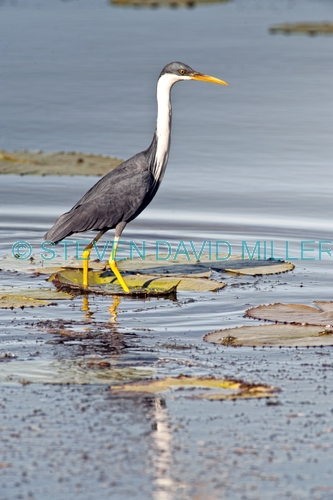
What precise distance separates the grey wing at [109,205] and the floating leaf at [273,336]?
213 centimetres

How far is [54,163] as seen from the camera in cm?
1323

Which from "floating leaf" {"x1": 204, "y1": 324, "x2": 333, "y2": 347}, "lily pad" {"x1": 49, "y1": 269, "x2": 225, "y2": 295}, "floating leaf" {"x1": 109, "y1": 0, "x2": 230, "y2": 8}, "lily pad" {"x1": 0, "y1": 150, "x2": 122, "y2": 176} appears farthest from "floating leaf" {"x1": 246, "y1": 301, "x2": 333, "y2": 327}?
"floating leaf" {"x1": 109, "y1": 0, "x2": 230, "y2": 8}

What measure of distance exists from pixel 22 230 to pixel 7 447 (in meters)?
5.51

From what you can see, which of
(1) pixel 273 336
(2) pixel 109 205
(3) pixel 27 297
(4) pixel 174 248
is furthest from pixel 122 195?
(1) pixel 273 336

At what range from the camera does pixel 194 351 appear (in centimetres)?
689

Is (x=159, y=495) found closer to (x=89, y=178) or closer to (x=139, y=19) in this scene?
(x=89, y=178)

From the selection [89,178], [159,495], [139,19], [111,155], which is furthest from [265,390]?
[139,19]

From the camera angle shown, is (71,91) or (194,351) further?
(71,91)

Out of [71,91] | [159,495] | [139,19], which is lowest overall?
[159,495]

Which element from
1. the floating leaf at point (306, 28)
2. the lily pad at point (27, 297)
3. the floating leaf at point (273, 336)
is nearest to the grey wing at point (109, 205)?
the lily pad at point (27, 297)

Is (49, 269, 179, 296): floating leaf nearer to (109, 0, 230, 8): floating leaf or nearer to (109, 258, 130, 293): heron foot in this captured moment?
(109, 258, 130, 293): heron foot

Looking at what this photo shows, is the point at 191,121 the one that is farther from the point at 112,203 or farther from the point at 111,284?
the point at 111,284

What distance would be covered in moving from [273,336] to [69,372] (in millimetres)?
1497

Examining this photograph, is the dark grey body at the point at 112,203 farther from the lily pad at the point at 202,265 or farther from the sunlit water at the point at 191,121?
the sunlit water at the point at 191,121
